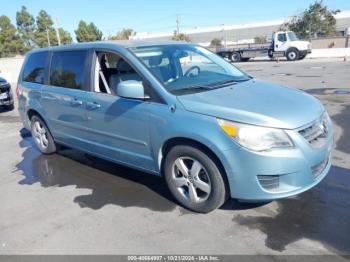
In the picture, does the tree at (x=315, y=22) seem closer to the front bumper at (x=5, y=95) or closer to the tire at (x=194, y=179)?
the front bumper at (x=5, y=95)

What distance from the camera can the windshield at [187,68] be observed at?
4.12 metres

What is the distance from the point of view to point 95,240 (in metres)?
3.52

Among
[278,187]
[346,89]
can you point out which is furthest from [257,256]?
[346,89]

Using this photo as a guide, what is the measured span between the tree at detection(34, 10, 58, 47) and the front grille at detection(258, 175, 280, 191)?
2595 inches

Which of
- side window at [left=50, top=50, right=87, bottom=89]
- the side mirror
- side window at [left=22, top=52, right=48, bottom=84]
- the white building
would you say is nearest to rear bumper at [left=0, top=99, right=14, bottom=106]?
side window at [left=22, top=52, right=48, bottom=84]

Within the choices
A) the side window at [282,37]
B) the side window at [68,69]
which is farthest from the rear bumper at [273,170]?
the side window at [282,37]

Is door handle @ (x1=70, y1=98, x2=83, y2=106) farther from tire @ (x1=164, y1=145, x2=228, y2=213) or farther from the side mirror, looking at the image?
tire @ (x1=164, y1=145, x2=228, y2=213)

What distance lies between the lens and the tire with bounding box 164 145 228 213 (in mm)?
3598

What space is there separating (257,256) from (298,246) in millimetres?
390

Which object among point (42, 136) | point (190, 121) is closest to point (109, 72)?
point (190, 121)

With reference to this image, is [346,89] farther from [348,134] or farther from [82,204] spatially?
[82,204]

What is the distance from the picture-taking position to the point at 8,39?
58.6m

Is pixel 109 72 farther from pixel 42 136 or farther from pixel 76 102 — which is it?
pixel 42 136

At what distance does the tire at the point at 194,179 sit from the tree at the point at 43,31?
65125 millimetres
